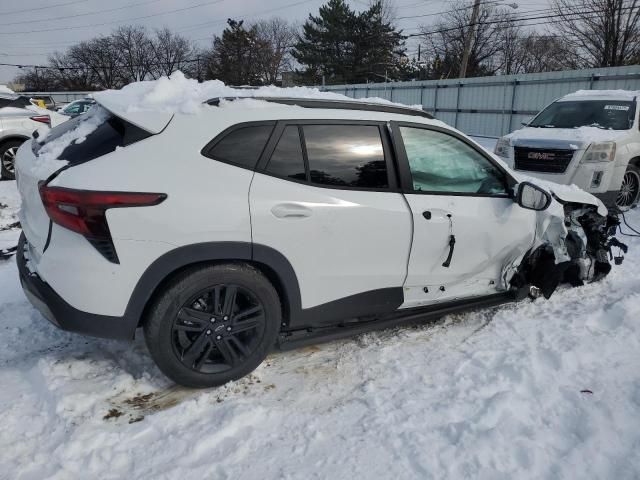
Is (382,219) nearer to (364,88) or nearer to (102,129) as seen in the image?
(102,129)

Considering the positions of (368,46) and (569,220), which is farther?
(368,46)

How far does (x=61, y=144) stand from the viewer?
2.83 metres

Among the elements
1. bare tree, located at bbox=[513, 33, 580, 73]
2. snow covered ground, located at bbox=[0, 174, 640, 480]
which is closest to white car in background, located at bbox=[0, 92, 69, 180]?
snow covered ground, located at bbox=[0, 174, 640, 480]

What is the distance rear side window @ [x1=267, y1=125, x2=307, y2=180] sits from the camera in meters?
2.81

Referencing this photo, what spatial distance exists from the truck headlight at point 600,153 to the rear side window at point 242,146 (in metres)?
6.04

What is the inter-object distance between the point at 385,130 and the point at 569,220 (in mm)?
2093

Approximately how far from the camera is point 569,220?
421cm

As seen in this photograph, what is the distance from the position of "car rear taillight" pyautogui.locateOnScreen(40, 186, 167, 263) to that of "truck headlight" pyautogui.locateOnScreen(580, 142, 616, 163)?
6.71 meters

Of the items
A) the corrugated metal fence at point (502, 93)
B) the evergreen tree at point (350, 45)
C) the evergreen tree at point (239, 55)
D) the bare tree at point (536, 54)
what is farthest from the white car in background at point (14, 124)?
the evergreen tree at point (239, 55)

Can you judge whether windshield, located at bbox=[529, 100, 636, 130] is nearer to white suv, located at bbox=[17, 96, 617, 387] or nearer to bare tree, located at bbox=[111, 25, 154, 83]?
white suv, located at bbox=[17, 96, 617, 387]

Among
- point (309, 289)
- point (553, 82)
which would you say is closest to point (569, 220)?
point (309, 289)

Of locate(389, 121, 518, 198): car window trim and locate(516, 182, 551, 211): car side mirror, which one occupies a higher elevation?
locate(389, 121, 518, 198): car window trim

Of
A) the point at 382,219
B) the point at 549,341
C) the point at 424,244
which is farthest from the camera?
the point at 549,341

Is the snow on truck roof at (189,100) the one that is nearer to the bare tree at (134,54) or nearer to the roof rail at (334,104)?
the roof rail at (334,104)
